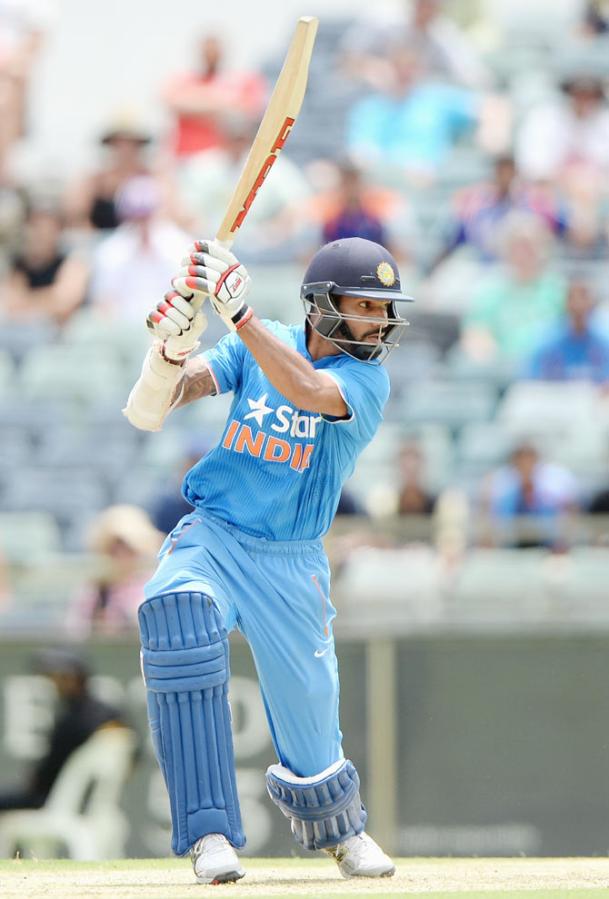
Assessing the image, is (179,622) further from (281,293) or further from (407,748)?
(281,293)

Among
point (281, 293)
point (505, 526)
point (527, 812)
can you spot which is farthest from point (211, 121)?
point (527, 812)

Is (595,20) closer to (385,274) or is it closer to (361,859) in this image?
(385,274)

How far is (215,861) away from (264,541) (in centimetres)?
97

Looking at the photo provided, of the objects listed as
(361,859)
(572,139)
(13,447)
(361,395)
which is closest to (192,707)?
(361,859)

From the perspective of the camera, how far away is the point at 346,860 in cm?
580

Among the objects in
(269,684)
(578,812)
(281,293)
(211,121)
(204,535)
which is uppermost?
(211,121)

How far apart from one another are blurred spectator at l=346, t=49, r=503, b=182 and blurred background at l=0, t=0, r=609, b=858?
0.02 meters

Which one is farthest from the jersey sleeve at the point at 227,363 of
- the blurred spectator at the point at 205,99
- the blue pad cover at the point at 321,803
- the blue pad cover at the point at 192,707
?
the blurred spectator at the point at 205,99

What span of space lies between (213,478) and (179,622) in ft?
1.83

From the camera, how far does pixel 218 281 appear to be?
5.16m

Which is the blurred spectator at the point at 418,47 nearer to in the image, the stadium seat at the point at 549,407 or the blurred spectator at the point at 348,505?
the stadium seat at the point at 549,407

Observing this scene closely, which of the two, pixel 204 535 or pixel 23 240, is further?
pixel 23 240

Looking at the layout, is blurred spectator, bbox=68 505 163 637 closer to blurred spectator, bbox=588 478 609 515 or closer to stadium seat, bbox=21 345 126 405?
stadium seat, bbox=21 345 126 405

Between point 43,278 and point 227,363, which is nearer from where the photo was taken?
Answer: point 227,363
